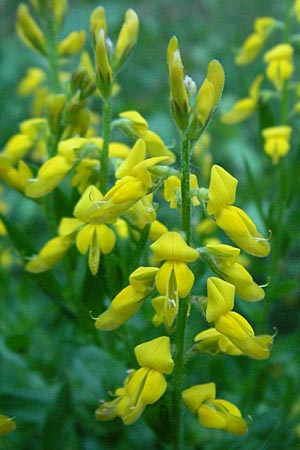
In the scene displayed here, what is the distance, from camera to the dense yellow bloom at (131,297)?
60.2 inches

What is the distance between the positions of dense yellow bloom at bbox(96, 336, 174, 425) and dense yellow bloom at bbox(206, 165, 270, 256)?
0.28 m

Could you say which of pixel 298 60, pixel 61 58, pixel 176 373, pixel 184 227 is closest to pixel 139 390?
pixel 176 373

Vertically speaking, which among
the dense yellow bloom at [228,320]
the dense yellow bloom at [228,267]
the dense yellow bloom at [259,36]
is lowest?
the dense yellow bloom at [228,320]

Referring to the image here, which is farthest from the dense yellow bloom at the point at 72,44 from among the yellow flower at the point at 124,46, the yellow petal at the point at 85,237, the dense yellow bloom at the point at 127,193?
the dense yellow bloom at the point at 127,193

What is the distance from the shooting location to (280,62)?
2477 mm

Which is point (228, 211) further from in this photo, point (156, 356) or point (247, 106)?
point (247, 106)

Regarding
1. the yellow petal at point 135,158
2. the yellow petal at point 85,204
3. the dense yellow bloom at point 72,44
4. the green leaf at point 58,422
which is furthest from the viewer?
the dense yellow bloom at point 72,44

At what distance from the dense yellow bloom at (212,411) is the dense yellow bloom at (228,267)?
0.29m

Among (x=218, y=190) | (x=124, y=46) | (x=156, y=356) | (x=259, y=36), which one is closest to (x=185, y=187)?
(x=218, y=190)

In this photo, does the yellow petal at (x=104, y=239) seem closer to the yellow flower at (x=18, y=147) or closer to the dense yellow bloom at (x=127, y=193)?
the dense yellow bloom at (x=127, y=193)

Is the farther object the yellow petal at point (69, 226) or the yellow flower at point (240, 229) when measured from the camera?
the yellow petal at point (69, 226)

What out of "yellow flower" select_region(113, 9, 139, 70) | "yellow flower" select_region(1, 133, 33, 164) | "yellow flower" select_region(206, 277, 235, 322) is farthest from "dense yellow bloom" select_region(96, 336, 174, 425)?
"yellow flower" select_region(1, 133, 33, 164)

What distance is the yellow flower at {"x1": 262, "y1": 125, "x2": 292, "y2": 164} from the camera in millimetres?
2344

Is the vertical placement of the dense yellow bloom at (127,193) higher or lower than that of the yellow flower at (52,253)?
higher
